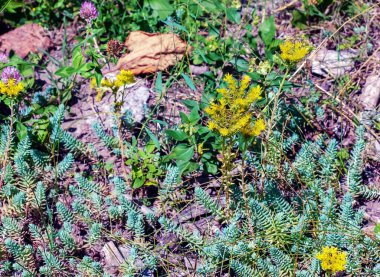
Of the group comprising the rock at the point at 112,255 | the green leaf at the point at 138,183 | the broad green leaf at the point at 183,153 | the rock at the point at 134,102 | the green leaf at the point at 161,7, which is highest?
the green leaf at the point at 161,7

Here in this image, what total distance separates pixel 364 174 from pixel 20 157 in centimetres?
224

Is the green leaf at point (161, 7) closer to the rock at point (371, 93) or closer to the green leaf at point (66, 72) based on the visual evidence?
the green leaf at point (66, 72)

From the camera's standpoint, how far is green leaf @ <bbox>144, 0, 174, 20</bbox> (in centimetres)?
424

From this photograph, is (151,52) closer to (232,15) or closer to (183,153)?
(232,15)

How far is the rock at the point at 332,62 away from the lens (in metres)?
4.28

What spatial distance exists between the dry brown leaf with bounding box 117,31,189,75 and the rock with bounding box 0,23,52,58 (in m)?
0.75

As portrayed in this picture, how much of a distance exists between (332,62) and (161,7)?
141 cm

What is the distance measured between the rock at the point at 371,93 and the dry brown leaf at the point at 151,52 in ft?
4.52

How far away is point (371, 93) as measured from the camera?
4.10 m

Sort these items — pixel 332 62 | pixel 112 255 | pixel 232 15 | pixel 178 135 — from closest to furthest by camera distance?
pixel 112 255 < pixel 178 135 < pixel 232 15 < pixel 332 62

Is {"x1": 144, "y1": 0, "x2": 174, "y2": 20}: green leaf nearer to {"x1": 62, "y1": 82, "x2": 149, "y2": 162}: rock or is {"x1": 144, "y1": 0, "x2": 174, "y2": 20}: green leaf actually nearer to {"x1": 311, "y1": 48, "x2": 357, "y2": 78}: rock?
{"x1": 62, "y1": 82, "x2": 149, "y2": 162}: rock

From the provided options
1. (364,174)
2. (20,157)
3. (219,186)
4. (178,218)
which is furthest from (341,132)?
(20,157)

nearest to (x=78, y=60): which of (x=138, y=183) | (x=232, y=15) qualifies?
(x=138, y=183)

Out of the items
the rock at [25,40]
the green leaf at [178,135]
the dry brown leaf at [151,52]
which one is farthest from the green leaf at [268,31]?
the rock at [25,40]
